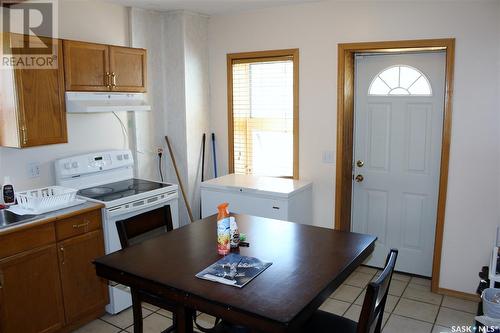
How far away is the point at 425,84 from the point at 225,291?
2867 millimetres

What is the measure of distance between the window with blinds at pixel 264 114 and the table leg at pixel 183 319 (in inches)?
95.4

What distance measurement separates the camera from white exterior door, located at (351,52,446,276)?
3.72 meters

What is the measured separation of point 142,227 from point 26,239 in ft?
2.78

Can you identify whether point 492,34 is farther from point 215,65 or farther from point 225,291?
point 225,291

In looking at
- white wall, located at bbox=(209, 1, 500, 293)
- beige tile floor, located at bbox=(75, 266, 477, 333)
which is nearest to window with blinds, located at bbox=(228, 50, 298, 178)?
white wall, located at bbox=(209, 1, 500, 293)

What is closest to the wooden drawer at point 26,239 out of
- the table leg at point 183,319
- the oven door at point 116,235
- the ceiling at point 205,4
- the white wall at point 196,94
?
the oven door at point 116,235

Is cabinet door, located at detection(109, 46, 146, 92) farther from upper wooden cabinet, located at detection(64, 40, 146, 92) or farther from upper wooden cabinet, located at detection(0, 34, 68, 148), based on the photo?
upper wooden cabinet, located at detection(0, 34, 68, 148)

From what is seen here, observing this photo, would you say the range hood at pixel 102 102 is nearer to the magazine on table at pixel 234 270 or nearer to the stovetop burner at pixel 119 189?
the stovetop burner at pixel 119 189

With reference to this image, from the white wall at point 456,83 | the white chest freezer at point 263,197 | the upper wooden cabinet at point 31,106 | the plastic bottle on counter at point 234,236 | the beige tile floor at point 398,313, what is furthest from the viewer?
the white chest freezer at point 263,197

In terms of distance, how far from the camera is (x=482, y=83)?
10.7 ft

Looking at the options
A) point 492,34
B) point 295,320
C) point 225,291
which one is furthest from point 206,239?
point 492,34

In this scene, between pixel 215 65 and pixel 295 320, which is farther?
pixel 215 65

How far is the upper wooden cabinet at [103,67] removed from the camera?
317 centimetres

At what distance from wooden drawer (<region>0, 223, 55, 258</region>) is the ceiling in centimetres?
209
